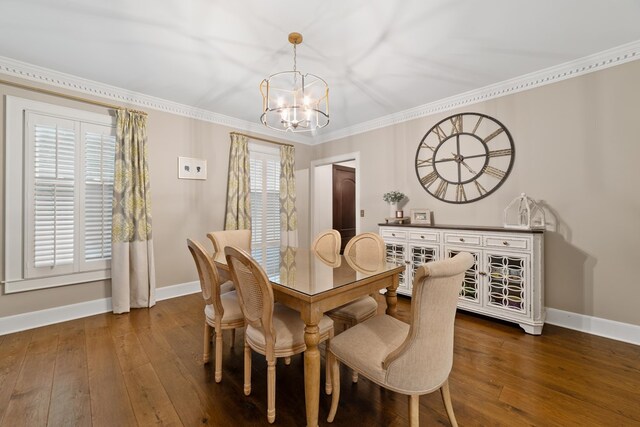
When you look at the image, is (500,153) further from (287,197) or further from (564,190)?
(287,197)

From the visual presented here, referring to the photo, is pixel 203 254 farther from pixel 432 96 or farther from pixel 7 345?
pixel 432 96

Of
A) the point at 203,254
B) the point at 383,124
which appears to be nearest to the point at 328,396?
the point at 203,254

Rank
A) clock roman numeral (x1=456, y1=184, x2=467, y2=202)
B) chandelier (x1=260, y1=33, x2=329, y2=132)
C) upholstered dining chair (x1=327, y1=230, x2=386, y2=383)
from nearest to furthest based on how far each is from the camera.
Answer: upholstered dining chair (x1=327, y1=230, x2=386, y2=383) → chandelier (x1=260, y1=33, x2=329, y2=132) → clock roman numeral (x1=456, y1=184, x2=467, y2=202)

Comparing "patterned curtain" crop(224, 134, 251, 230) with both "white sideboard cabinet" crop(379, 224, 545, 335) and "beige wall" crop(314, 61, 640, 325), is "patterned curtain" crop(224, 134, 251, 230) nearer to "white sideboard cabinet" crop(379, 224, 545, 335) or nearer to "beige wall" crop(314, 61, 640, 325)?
"white sideboard cabinet" crop(379, 224, 545, 335)

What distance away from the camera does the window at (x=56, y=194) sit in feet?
8.77

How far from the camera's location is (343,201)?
226 inches

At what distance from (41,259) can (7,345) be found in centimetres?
83

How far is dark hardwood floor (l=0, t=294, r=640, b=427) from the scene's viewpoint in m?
1.56

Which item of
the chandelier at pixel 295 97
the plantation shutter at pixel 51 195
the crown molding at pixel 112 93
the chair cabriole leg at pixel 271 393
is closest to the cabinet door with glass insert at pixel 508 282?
the chandelier at pixel 295 97

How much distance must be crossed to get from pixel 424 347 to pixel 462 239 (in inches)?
84.9

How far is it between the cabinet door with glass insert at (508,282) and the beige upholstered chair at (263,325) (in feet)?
6.83

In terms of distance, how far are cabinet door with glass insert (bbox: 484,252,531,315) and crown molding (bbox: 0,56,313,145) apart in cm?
393

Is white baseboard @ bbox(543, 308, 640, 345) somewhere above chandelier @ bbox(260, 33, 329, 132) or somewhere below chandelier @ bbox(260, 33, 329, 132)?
below

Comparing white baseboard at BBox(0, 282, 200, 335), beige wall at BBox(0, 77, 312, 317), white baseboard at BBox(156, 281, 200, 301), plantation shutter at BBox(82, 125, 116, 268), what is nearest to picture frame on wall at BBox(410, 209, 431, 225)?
beige wall at BBox(0, 77, 312, 317)
